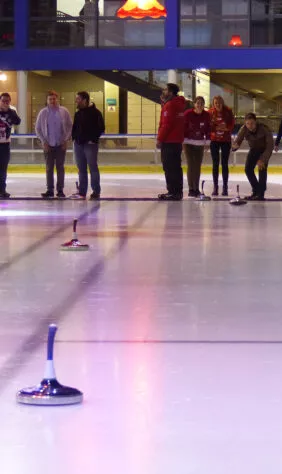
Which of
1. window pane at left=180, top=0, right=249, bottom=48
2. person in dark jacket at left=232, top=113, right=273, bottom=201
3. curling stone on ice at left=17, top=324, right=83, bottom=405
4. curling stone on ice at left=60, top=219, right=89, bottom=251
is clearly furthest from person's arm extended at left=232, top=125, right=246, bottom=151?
window pane at left=180, top=0, right=249, bottom=48

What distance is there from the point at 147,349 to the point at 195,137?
1150cm

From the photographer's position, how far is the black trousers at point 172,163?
16.9 metres

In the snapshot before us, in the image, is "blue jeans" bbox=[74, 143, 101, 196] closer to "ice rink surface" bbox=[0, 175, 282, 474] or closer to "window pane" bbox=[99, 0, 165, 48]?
"ice rink surface" bbox=[0, 175, 282, 474]

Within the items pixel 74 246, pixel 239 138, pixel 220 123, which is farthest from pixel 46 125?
pixel 74 246

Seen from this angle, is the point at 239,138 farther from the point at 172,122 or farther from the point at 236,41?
the point at 236,41

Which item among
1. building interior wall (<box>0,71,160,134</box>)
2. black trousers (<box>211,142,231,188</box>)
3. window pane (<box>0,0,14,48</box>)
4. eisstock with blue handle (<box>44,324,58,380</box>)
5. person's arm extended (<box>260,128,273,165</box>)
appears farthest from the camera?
window pane (<box>0,0,14,48</box>)

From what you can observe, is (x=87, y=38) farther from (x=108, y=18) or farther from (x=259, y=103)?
(x=259, y=103)

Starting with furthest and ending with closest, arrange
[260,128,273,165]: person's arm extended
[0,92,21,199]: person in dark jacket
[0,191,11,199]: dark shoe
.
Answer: [0,191,11,199]: dark shoe → [0,92,21,199]: person in dark jacket → [260,128,273,165]: person's arm extended

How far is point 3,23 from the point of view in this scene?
3691 cm

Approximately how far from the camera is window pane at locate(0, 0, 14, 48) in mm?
36469

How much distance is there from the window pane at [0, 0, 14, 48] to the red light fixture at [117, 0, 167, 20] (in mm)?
3726

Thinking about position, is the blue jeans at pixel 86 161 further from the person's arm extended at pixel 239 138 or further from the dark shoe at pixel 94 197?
the person's arm extended at pixel 239 138

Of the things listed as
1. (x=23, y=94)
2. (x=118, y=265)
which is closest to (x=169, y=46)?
(x=23, y=94)

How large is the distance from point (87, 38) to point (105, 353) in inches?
1200
